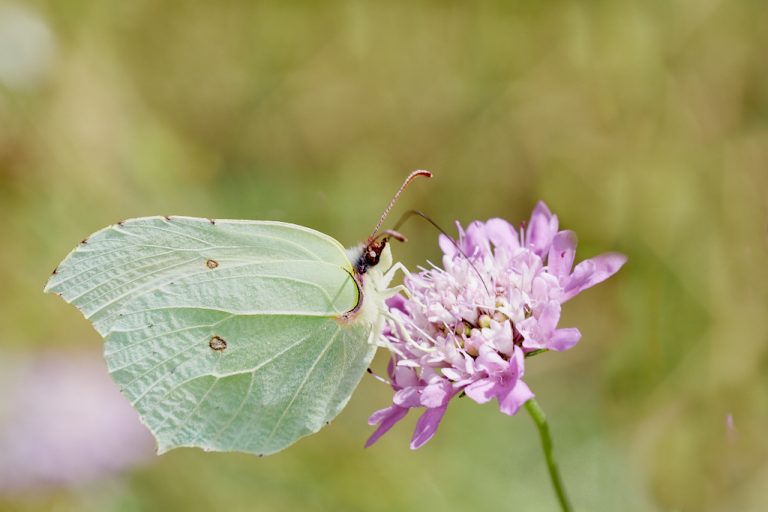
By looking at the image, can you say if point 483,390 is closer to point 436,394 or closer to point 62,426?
point 436,394

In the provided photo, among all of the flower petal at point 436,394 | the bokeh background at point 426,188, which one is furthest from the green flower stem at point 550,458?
the bokeh background at point 426,188

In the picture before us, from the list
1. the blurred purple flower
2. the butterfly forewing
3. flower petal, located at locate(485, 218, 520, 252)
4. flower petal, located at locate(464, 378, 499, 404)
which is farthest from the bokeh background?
flower petal, located at locate(464, 378, 499, 404)

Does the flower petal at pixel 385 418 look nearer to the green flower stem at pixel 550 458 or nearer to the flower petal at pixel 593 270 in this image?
the green flower stem at pixel 550 458

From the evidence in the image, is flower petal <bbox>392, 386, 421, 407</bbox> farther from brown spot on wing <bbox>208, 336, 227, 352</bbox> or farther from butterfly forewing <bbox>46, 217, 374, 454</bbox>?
brown spot on wing <bbox>208, 336, 227, 352</bbox>

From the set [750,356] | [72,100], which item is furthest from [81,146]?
[750,356]

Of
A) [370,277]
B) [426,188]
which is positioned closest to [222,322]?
[370,277]

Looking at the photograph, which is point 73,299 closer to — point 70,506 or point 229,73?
point 70,506
